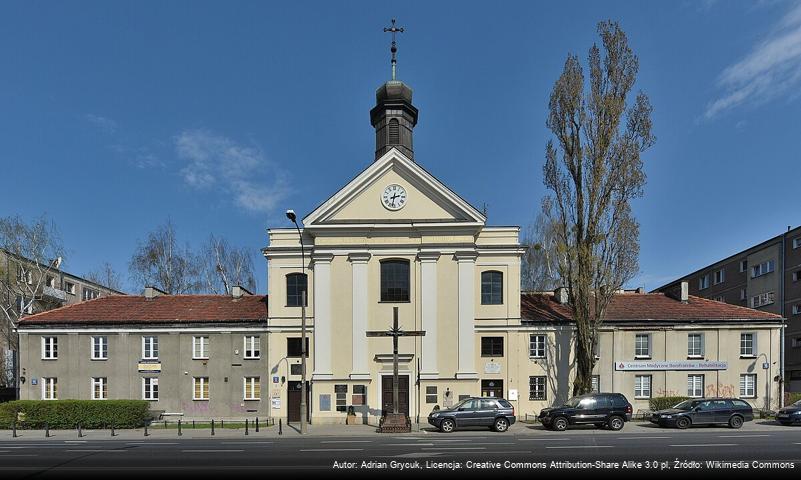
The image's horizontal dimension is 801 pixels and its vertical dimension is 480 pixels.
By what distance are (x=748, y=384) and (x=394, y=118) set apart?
89.1ft

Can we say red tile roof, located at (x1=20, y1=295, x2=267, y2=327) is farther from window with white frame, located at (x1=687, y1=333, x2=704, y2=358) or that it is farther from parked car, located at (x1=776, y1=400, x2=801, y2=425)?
parked car, located at (x1=776, y1=400, x2=801, y2=425)

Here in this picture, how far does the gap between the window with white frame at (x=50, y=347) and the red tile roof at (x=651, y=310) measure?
28.4m

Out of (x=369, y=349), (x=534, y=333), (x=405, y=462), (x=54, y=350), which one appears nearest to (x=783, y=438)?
(x=534, y=333)

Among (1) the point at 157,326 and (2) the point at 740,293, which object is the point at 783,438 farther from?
(2) the point at 740,293

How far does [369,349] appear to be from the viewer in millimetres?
30484

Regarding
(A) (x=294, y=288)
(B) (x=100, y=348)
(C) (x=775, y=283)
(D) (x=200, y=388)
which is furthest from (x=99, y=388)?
(C) (x=775, y=283)

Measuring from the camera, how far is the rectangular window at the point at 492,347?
31156 millimetres

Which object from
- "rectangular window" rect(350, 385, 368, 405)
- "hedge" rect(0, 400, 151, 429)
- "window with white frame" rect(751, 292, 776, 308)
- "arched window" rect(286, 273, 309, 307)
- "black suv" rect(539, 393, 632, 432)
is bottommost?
"hedge" rect(0, 400, 151, 429)

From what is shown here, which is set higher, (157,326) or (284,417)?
(157,326)

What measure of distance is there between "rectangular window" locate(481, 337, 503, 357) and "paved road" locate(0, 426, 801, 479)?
6.94 m

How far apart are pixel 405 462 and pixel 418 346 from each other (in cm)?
1596

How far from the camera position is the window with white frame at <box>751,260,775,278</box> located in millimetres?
49062

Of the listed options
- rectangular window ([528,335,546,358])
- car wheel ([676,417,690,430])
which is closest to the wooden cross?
rectangular window ([528,335,546,358])

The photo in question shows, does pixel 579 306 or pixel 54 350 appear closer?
pixel 579 306
